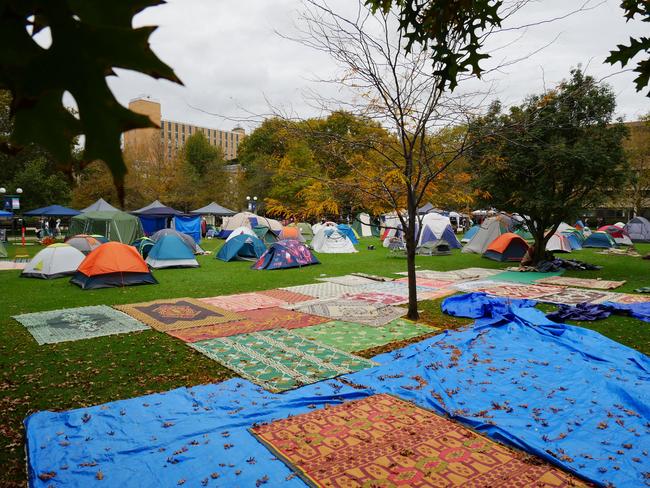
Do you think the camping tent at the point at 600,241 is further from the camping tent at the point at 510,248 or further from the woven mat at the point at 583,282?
the woven mat at the point at 583,282

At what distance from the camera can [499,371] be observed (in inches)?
198

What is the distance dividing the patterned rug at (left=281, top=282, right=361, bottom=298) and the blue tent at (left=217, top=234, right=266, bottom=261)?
6.10m

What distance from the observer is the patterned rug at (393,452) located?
9.78 ft

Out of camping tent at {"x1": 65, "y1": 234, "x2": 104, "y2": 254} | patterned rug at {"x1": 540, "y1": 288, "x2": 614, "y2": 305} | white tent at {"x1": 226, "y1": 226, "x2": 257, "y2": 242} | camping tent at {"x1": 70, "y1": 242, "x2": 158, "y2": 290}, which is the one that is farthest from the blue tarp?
patterned rug at {"x1": 540, "y1": 288, "x2": 614, "y2": 305}

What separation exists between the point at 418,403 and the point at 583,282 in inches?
387

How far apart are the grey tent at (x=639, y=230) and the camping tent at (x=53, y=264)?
98.9ft

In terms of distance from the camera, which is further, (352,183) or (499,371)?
(352,183)

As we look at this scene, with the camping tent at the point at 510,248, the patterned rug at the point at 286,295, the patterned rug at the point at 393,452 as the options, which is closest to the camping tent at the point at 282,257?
the patterned rug at the point at 286,295

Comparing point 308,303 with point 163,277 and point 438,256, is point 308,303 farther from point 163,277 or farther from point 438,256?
point 438,256

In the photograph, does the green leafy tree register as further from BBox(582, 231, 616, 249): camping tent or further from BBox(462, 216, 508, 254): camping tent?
BBox(582, 231, 616, 249): camping tent

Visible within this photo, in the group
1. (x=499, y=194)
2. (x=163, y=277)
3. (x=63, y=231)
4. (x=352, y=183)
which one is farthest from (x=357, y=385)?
(x=63, y=231)

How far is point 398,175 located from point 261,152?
37.3 m

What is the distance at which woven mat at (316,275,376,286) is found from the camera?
11.9 meters

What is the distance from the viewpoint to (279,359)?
5.53 m
